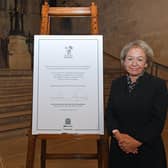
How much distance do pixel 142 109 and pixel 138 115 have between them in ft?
0.15

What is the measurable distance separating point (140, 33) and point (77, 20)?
9.56 ft

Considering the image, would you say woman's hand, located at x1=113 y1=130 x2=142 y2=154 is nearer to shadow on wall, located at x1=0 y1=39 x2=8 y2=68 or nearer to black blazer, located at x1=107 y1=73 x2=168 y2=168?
black blazer, located at x1=107 y1=73 x2=168 y2=168

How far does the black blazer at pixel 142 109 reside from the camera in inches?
82.0

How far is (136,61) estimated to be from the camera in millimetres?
2164

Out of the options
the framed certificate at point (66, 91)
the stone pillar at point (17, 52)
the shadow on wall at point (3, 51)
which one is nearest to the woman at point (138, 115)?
the framed certificate at point (66, 91)

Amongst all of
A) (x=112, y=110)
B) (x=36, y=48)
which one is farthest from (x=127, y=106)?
(x=36, y=48)

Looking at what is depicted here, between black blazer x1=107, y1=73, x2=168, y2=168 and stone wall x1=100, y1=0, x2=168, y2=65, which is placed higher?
stone wall x1=100, y1=0, x2=168, y2=65

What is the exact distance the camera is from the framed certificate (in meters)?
2.42

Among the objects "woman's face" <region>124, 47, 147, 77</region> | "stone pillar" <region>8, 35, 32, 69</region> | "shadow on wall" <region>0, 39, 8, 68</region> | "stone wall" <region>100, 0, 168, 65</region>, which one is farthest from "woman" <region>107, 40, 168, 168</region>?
"shadow on wall" <region>0, 39, 8, 68</region>

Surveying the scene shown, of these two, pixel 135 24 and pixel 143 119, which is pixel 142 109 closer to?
pixel 143 119

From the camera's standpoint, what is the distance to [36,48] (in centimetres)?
246

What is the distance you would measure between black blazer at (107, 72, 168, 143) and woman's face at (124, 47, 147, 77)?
0.05 metres

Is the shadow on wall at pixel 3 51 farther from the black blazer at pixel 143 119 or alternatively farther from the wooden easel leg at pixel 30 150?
the black blazer at pixel 143 119

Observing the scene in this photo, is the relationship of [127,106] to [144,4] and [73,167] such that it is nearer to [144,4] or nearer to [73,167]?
[73,167]
